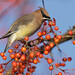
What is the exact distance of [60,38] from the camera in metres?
0.75

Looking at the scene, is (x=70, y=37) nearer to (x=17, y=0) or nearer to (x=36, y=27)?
(x=36, y=27)

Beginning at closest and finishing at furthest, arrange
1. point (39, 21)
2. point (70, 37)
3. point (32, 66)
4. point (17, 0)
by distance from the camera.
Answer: point (70, 37) < point (32, 66) < point (39, 21) < point (17, 0)

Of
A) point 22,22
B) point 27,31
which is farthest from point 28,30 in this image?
point 22,22

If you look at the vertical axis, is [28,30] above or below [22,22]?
below

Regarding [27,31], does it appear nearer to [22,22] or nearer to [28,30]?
[28,30]

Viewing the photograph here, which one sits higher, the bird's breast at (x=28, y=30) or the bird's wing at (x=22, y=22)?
the bird's wing at (x=22, y=22)

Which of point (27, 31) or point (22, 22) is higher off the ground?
point (22, 22)

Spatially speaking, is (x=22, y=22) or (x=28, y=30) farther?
(x=22, y=22)

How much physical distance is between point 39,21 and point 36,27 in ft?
0.18

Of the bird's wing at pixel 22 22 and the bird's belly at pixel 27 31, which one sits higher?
Answer: the bird's wing at pixel 22 22

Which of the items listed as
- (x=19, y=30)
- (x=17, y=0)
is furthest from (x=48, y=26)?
(x=17, y=0)

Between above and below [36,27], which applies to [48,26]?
below

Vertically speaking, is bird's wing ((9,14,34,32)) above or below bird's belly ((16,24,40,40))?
above

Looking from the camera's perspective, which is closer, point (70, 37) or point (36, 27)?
point (70, 37)
